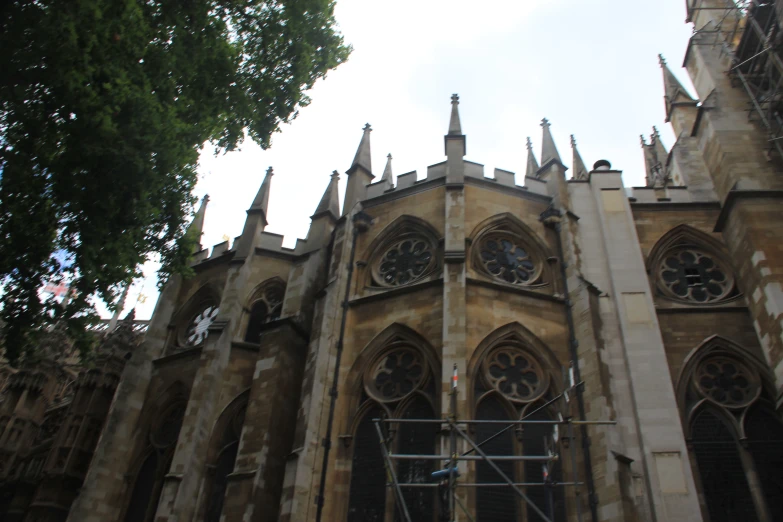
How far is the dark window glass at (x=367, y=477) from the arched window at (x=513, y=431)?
1.79 metres

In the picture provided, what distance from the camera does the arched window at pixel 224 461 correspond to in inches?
531

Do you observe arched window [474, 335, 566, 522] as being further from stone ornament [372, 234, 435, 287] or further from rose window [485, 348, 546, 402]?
stone ornament [372, 234, 435, 287]

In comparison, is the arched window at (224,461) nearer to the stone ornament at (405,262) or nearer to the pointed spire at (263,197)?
the stone ornament at (405,262)

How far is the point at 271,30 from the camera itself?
11.7 m

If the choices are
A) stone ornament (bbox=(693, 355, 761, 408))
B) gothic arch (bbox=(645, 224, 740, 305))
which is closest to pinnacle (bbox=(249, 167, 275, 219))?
gothic arch (bbox=(645, 224, 740, 305))

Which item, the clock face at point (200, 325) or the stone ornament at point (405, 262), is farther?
the clock face at point (200, 325)

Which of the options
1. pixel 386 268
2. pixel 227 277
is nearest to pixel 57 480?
pixel 227 277

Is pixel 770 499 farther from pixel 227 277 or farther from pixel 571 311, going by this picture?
pixel 227 277

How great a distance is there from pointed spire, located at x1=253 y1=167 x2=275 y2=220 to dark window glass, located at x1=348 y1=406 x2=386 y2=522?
878cm

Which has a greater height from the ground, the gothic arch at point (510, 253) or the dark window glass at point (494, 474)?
the gothic arch at point (510, 253)

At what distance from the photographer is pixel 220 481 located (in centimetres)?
1381

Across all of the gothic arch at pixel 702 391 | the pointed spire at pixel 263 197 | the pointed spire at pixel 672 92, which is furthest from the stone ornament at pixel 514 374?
the pointed spire at pixel 672 92

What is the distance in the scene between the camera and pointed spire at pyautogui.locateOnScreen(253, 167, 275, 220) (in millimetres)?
18891

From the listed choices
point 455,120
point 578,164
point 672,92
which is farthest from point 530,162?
point 455,120
